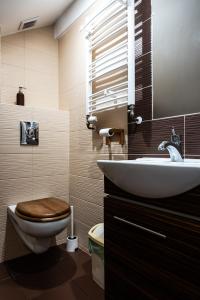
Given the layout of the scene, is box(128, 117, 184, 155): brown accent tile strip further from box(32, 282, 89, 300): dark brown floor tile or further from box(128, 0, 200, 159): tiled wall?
box(32, 282, 89, 300): dark brown floor tile

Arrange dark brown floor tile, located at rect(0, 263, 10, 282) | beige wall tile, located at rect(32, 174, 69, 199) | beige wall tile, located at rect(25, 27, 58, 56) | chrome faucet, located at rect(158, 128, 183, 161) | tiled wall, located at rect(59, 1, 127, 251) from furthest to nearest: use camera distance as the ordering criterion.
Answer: beige wall tile, located at rect(25, 27, 58, 56) → beige wall tile, located at rect(32, 174, 69, 199) → tiled wall, located at rect(59, 1, 127, 251) → dark brown floor tile, located at rect(0, 263, 10, 282) → chrome faucet, located at rect(158, 128, 183, 161)

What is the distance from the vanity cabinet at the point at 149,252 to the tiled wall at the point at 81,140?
61cm

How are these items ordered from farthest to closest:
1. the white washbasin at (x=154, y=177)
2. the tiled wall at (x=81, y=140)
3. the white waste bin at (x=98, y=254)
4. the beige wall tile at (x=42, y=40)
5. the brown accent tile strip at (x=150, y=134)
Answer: the beige wall tile at (x=42, y=40) → the tiled wall at (x=81, y=140) → the white waste bin at (x=98, y=254) → the brown accent tile strip at (x=150, y=134) → the white washbasin at (x=154, y=177)

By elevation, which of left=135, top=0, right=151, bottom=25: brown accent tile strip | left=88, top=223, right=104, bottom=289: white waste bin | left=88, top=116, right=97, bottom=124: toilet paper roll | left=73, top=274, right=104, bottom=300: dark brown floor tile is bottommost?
left=73, top=274, right=104, bottom=300: dark brown floor tile

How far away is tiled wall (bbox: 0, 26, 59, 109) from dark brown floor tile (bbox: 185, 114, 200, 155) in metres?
1.52

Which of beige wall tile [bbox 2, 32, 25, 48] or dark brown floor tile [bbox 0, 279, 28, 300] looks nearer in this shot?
dark brown floor tile [bbox 0, 279, 28, 300]

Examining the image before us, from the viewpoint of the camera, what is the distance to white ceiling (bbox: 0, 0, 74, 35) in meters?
1.55

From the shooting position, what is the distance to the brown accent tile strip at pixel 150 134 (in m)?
1.15

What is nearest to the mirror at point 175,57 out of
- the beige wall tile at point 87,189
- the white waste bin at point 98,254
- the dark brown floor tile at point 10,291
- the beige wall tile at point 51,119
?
the beige wall tile at point 87,189

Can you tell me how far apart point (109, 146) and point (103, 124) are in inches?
7.2

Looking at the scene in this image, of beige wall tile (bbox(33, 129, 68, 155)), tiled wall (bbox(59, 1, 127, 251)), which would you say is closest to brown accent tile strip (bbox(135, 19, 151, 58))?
tiled wall (bbox(59, 1, 127, 251))

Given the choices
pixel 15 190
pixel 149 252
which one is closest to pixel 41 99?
pixel 15 190

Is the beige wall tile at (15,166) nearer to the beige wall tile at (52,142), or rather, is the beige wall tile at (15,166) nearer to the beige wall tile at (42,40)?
the beige wall tile at (52,142)

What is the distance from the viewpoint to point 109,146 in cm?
159
